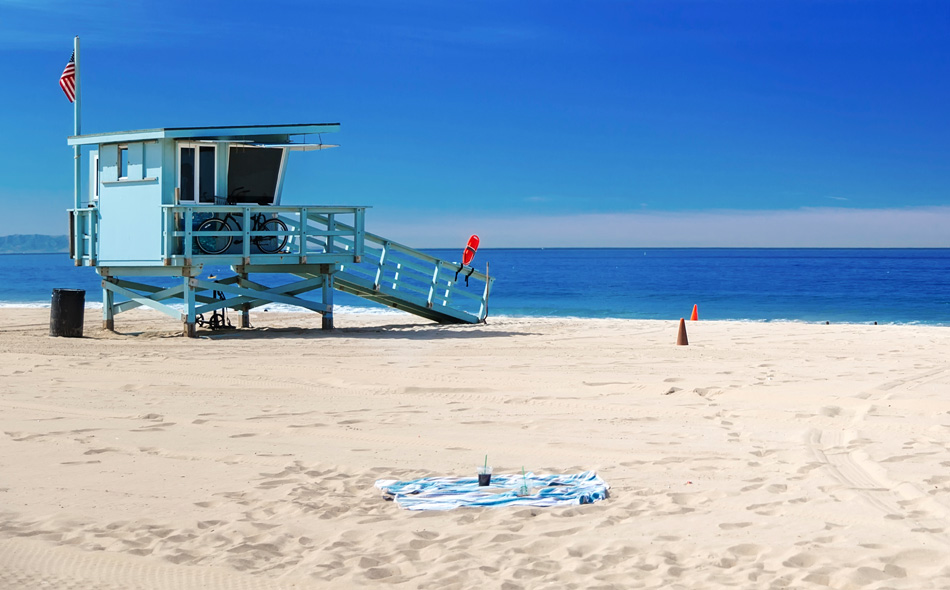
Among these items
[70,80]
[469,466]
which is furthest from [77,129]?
[469,466]

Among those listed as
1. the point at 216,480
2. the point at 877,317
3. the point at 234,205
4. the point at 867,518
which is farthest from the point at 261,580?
the point at 877,317

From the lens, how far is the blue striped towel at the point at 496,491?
19.9ft

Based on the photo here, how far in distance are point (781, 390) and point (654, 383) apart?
1.44 metres

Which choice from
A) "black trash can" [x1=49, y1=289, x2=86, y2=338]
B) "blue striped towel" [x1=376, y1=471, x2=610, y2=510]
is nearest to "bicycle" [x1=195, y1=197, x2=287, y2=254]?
"black trash can" [x1=49, y1=289, x2=86, y2=338]

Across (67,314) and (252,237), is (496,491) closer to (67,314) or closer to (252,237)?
(252,237)

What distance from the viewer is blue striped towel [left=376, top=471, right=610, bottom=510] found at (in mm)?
6078

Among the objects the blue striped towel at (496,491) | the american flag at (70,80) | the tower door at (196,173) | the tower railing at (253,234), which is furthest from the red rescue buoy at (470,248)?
the blue striped towel at (496,491)

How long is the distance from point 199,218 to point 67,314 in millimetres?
3028

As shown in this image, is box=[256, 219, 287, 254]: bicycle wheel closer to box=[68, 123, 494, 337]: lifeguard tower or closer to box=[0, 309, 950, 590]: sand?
box=[68, 123, 494, 337]: lifeguard tower

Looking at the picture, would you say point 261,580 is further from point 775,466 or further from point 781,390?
point 781,390

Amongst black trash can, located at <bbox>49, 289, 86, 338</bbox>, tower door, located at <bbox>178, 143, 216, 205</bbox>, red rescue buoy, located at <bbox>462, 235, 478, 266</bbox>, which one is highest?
tower door, located at <bbox>178, 143, 216, 205</bbox>

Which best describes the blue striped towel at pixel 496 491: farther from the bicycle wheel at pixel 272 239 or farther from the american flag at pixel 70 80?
the american flag at pixel 70 80

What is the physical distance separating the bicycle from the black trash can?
251cm

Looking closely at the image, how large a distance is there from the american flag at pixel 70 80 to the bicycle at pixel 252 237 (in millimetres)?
4429
